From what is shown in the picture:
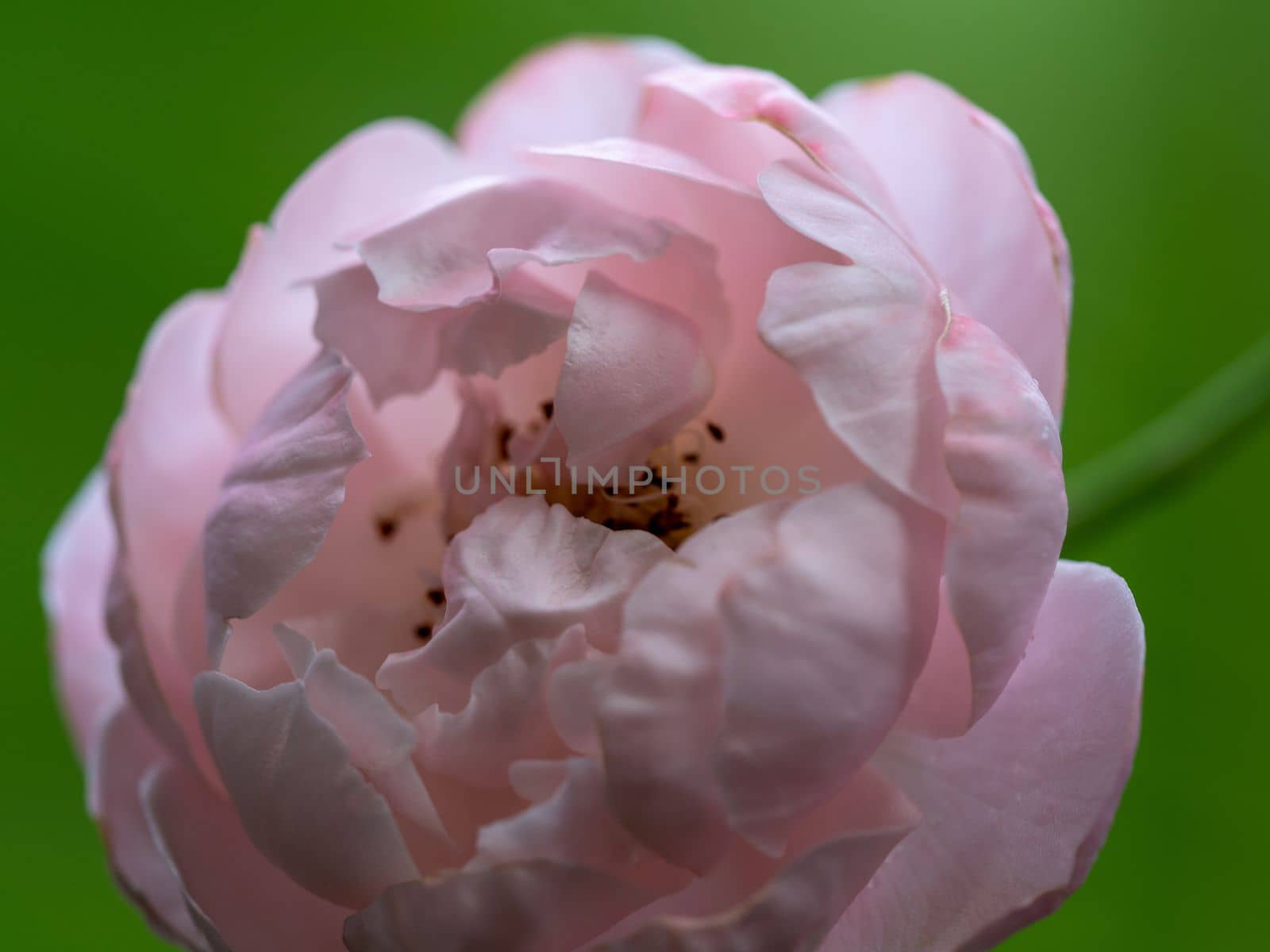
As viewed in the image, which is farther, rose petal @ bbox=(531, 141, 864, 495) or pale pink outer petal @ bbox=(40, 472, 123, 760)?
pale pink outer petal @ bbox=(40, 472, 123, 760)

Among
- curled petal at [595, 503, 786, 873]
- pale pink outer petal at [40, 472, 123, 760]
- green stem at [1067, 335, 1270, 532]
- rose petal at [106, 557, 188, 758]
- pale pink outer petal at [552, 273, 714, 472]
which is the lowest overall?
pale pink outer petal at [40, 472, 123, 760]

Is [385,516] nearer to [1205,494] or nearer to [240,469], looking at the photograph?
[240,469]

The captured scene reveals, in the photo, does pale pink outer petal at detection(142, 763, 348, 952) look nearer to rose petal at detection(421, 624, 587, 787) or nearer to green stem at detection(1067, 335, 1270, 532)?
rose petal at detection(421, 624, 587, 787)

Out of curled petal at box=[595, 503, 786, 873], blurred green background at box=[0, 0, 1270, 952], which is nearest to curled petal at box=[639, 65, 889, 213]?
curled petal at box=[595, 503, 786, 873]

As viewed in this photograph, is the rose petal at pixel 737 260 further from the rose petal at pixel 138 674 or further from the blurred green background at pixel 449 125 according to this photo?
the blurred green background at pixel 449 125

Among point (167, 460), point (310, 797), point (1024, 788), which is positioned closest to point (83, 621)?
point (167, 460)

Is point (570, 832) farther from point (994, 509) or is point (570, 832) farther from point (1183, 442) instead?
point (1183, 442)
